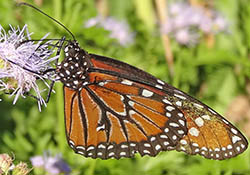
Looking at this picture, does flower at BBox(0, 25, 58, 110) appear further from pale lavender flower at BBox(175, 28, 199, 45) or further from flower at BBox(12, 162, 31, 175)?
pale lavender flower at BBox(175, 28, 199, 45)

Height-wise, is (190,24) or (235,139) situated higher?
(190,24)

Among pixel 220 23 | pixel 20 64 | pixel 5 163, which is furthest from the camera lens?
pixel 220 23

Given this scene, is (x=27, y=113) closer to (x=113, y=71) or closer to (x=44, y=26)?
(x=44, y=26)

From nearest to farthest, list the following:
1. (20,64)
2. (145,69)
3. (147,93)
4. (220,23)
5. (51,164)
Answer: (20,64) → (147,93) → (51,164) → (145,69) → (220,23)

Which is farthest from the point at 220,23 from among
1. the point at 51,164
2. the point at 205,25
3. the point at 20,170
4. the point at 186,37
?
the point at 20,170

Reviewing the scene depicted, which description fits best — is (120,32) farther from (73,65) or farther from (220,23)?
(73,65)

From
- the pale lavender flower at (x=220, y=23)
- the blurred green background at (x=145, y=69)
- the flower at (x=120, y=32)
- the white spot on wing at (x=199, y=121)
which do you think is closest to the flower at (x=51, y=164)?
the blurred green background at (x=145, y=69)
